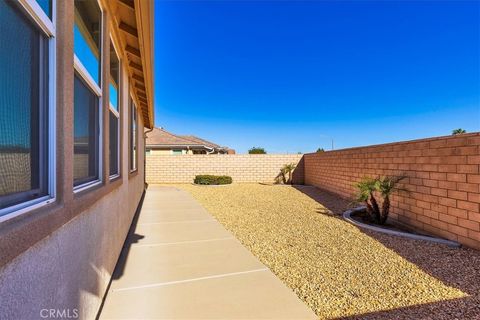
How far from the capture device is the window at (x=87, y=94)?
2262mm

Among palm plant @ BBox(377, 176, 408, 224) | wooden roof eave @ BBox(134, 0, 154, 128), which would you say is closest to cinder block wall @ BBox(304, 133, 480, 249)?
palm plant @ BBox(377, 176, 408, 224)

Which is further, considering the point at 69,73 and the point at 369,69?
the point at 369,69

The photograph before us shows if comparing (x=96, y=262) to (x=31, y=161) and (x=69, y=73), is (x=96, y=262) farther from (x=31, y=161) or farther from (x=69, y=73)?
(x=69, y=73)

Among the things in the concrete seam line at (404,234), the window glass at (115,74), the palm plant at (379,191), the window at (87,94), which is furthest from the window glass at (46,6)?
the palm plant at (379,191)

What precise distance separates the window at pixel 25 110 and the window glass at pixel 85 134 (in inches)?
24.8

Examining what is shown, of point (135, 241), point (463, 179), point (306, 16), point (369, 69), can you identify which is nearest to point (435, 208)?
point (463, 179)

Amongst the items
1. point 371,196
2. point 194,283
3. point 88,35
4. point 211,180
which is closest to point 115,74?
point 88,35

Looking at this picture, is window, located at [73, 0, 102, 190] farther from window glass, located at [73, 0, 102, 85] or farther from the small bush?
the small bush

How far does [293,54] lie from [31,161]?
2112cm

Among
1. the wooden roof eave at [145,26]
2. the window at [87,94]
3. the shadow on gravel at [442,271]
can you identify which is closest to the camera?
the window at [87,94]

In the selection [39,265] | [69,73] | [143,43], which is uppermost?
[143,43]

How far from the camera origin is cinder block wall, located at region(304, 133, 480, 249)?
15.3 feet

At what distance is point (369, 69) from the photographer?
2266cm
